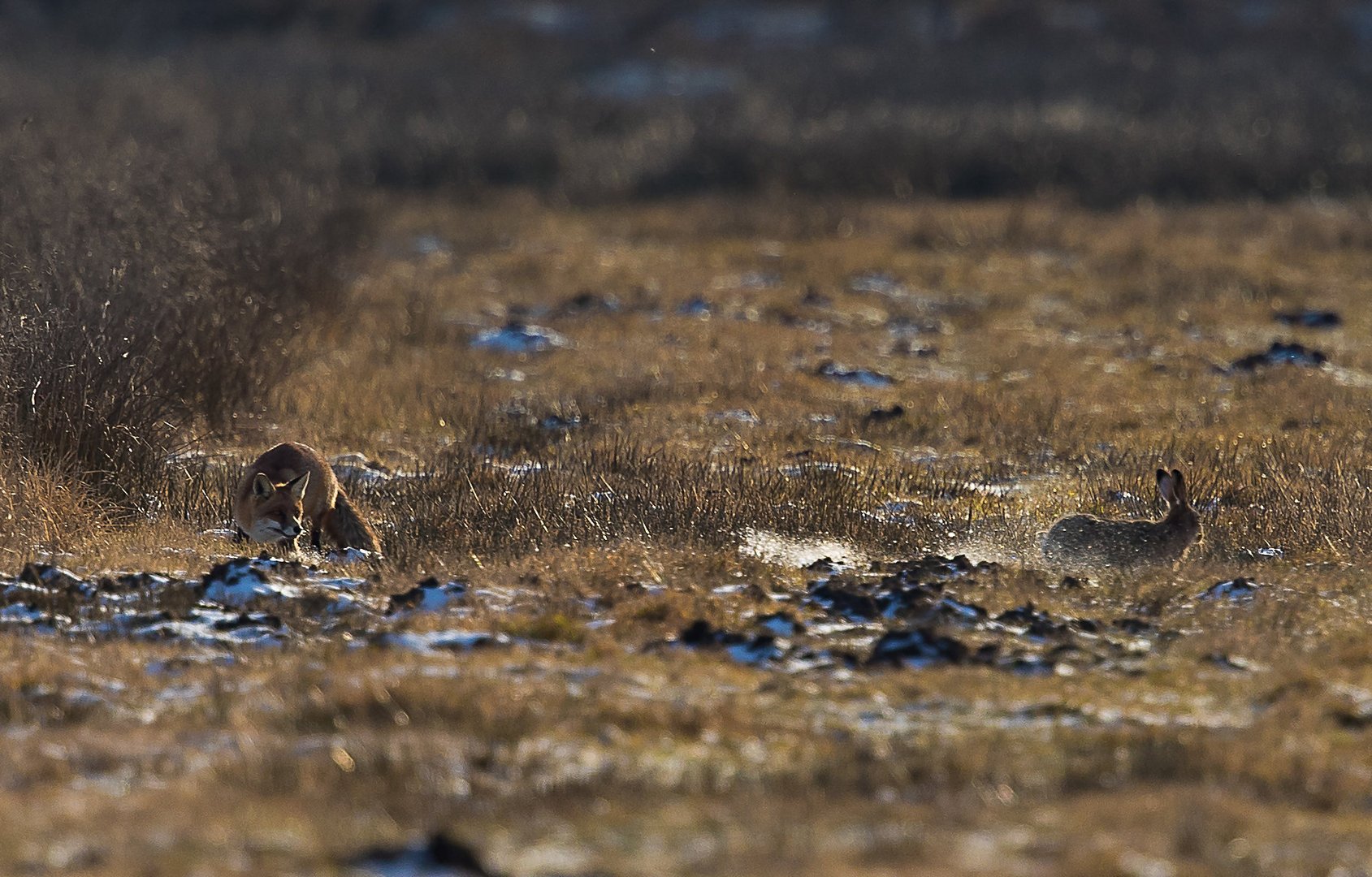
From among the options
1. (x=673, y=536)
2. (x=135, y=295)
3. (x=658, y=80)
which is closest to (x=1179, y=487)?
(x=673, y=536)

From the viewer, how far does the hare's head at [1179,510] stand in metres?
11.0

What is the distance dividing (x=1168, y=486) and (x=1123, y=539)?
625mm

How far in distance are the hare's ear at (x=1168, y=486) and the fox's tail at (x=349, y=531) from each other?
493cm

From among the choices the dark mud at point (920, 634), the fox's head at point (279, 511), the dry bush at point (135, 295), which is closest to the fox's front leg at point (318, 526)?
the fox's head at point (279, 511)

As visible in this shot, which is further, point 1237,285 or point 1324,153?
point 1324,153

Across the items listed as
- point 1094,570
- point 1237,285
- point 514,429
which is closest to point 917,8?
point 1237,285

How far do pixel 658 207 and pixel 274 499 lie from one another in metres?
26.2

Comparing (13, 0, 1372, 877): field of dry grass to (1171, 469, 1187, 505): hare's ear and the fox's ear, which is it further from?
(1171, 469, 1187, 505): hare's ear

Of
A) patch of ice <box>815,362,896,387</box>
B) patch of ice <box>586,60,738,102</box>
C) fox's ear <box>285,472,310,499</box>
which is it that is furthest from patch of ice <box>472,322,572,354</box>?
patch of ice <box>586,60,738,102</box>

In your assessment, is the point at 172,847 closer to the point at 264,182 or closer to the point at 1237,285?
the point at 264,182

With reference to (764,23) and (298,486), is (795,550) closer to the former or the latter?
(298,486)

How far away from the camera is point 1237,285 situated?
27344 mm

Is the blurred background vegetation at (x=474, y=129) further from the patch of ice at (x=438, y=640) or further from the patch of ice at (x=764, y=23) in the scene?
the patch of ice at (x=438, y=640)

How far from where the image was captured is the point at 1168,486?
1125 centimetres
